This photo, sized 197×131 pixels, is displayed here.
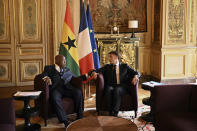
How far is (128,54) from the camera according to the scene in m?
6.60

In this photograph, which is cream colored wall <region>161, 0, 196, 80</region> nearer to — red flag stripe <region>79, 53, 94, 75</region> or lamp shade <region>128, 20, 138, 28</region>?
lamp shade <region>128, 20, 138, 28</region>

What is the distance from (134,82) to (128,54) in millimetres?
2492

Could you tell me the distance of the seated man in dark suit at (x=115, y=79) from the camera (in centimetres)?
420

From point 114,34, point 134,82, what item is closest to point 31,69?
point 114,34

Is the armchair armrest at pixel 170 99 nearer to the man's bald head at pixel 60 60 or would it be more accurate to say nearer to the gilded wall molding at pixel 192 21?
the man's bald head at pixel 60 60

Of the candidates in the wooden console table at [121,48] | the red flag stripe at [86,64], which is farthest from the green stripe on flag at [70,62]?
the wooden console table at [121,48]

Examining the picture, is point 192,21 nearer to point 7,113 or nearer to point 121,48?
point 121,48

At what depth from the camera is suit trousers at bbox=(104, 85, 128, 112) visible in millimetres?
4129

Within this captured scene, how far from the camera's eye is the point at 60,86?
416 cm

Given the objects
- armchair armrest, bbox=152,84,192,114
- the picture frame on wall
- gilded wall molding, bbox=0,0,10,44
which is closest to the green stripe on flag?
armchair armrest, bbox=152,84,192,114

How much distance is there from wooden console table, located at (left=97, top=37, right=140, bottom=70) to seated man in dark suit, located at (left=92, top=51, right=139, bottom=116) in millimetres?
2017

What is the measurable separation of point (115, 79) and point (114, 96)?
1.22ft

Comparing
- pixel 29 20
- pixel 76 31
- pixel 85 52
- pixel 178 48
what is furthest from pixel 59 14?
pixel 178 48

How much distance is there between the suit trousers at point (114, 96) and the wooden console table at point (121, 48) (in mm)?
2303
